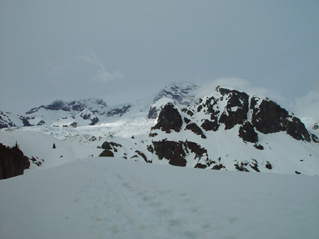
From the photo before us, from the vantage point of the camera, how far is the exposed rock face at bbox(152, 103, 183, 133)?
406 ft

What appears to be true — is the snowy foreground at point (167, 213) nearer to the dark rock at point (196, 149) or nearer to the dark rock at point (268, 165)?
the dark rock at point (196, 149)

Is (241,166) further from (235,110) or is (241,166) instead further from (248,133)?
(235,110)

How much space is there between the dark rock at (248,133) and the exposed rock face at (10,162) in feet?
385

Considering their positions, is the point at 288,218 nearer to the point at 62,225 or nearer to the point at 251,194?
the point at 251,194

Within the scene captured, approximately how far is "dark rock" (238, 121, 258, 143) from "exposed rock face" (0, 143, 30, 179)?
117 m

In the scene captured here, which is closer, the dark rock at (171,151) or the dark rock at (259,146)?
the dark rock at (171,151)

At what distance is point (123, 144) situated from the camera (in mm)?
100562

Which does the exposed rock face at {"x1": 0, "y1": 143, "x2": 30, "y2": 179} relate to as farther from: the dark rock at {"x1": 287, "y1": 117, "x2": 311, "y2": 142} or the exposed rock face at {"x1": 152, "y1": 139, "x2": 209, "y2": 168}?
the dark rock at {"x1": 287, "y1": 117, "x2": 311, "y2": 142}

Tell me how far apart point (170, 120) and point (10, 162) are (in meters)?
101

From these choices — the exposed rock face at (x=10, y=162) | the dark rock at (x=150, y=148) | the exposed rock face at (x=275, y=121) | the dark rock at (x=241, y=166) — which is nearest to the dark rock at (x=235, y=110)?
the exposed rock face at (x=275, y=121)

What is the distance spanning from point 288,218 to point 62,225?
720cm

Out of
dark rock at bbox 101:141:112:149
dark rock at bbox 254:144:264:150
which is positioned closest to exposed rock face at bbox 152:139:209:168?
dark rock at bbox 101:141:112:149

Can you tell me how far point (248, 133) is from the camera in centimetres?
11012

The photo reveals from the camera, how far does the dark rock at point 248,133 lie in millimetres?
108181
